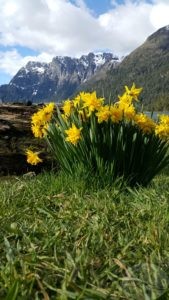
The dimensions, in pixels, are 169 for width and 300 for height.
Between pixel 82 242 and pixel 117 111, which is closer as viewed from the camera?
pixel 82 242

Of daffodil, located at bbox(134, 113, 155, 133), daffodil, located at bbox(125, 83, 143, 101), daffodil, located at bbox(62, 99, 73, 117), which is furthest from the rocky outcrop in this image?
daffodil, located at bbox(134, 113, 155, 133)

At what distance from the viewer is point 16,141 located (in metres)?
11.4

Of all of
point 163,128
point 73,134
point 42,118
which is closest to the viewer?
point 73,134

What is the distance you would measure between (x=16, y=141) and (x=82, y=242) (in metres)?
8.61

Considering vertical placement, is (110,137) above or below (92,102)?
below

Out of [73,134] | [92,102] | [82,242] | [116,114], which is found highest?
[92,102]

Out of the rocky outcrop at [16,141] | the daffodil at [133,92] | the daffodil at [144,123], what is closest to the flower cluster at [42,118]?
the daffodil at [133,92]

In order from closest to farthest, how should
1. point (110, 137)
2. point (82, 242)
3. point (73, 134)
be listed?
point (82, 242)
point (73, 134)
point (110, 137)

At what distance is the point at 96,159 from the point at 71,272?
3472 mm

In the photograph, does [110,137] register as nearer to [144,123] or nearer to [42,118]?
[144,123]

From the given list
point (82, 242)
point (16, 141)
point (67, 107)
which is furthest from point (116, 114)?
point (16, 141)

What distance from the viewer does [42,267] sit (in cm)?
235

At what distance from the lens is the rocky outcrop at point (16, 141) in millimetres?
10758

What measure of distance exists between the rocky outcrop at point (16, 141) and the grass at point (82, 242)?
529 centimetres
